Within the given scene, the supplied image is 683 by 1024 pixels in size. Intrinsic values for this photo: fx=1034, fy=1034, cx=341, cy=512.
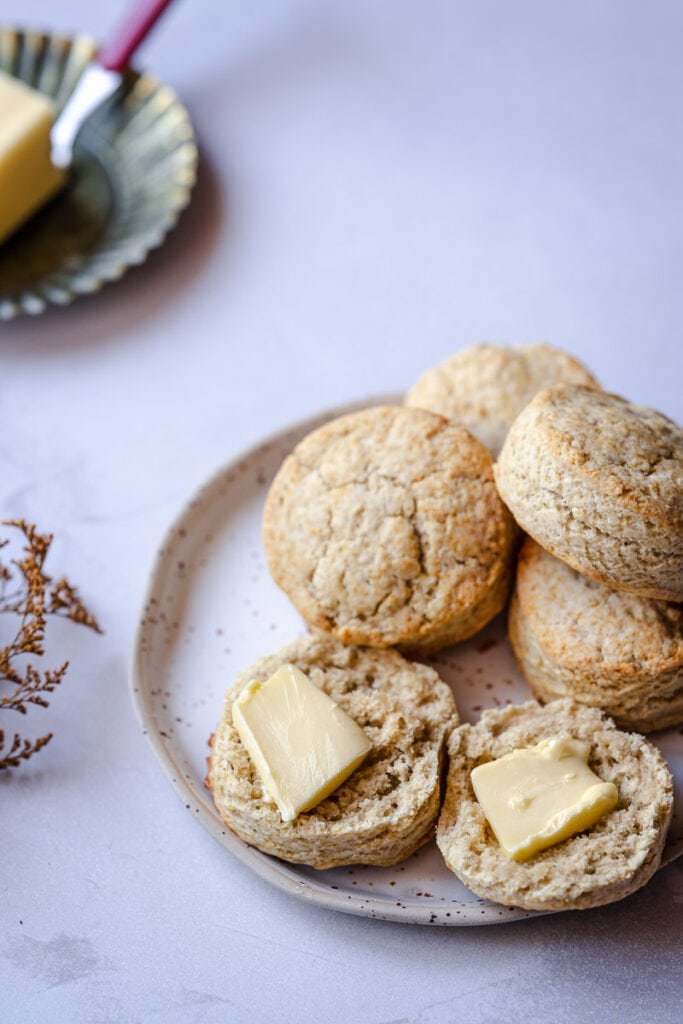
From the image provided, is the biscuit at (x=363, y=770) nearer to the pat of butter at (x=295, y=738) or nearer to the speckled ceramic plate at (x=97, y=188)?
the pat of butter at (x=295, y=738)

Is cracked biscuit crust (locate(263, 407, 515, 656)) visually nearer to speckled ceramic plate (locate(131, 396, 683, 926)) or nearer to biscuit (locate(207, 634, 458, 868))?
biscuit (locate(207, 634, 458, 868))

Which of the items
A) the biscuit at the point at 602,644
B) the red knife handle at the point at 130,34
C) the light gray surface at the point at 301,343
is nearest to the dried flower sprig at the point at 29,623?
the light gray surface at the point at 301,343

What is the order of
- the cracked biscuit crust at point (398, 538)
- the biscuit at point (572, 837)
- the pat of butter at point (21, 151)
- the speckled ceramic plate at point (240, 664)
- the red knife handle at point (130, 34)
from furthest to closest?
the red knife handle at point (130, 34), the pat of butter at point (21, 151), the cracked biscuit crust at point (398, 538), the speckled ceramic plate at point (240, 664), the biscuit at point (572, 837)

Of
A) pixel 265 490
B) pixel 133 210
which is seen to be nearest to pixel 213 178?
pixel 133 210

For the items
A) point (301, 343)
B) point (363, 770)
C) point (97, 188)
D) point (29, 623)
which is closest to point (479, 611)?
point (363, 770)

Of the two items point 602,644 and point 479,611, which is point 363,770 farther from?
point 602,644

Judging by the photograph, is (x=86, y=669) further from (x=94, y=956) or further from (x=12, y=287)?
(x=12, y=287)

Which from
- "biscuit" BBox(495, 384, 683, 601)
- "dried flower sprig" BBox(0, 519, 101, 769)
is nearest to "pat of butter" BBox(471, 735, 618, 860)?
"biscuit" BBox(495, 384, 683, 601)

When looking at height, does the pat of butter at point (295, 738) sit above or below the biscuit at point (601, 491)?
below
